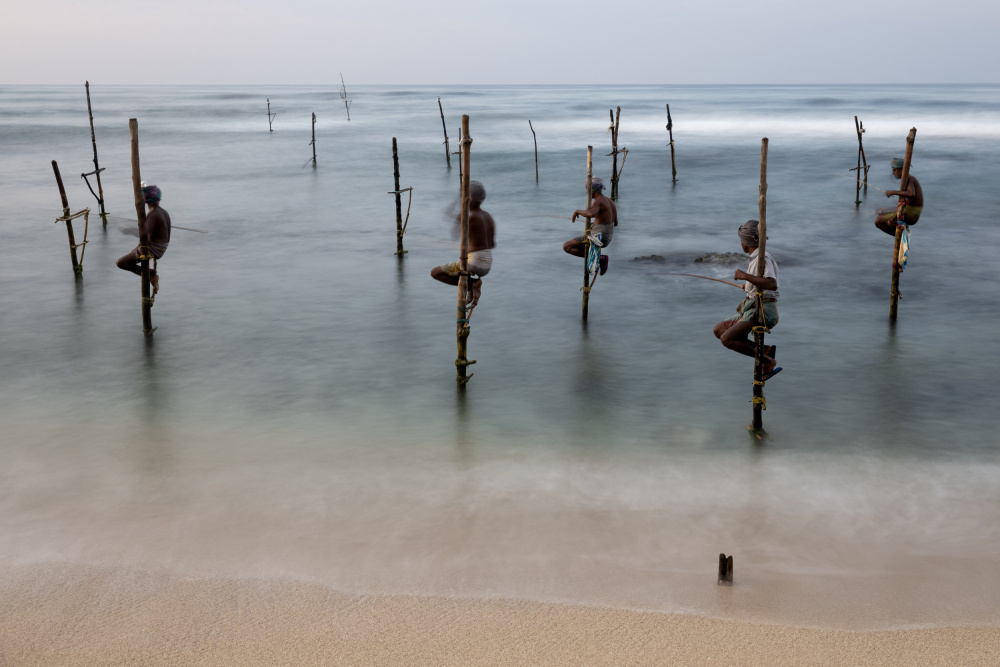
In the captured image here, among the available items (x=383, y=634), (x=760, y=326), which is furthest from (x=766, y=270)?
(x=383, y=634)

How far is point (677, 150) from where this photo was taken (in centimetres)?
4231

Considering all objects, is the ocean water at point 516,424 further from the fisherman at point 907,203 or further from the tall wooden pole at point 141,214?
the fisherman at point 907,203

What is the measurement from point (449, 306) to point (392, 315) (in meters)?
0.99

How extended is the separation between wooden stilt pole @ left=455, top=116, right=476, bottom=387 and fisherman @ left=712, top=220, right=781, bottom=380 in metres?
2.66

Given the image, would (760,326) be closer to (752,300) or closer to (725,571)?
(752,300)

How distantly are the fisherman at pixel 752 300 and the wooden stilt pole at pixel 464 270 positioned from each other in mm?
2660

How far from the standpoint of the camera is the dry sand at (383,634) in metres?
5.18

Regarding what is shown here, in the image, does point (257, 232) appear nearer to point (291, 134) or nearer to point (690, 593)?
point (690, 593)

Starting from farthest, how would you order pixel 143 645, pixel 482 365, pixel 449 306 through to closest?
pixel 449 306 < pixel 482 365 < pixel 143 645

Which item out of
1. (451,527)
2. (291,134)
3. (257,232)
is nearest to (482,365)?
(451,527)

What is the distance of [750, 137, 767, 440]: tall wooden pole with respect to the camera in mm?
7672

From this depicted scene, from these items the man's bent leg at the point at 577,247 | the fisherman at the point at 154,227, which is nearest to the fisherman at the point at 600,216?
the man's bent leg at the point at 577,247

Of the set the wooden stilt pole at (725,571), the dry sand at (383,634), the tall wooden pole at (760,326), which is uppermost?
the tall wooden pole at (760,326)

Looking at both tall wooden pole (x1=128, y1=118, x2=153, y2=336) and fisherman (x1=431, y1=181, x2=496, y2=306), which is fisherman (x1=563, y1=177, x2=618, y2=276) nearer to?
fisherman (x1=431, y1=181, x2=496, y2=306)
